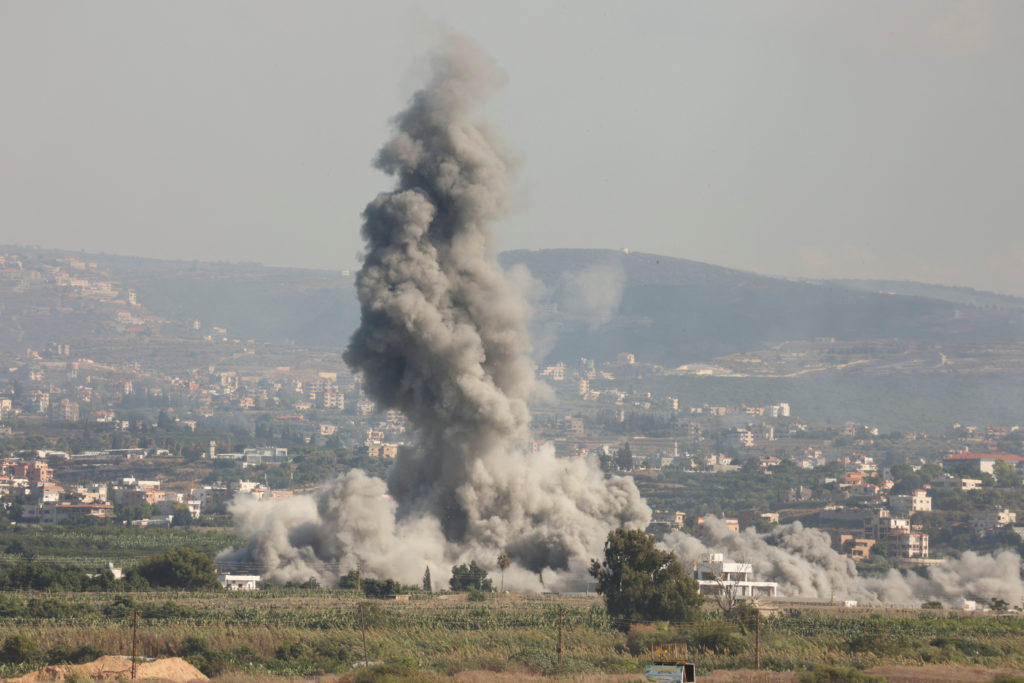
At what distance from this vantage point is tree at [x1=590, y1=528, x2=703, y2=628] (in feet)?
217

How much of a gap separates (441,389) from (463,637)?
18800 mm

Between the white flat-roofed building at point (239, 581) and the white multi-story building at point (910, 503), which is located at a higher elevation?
the white multi-story building at point (910, 503)

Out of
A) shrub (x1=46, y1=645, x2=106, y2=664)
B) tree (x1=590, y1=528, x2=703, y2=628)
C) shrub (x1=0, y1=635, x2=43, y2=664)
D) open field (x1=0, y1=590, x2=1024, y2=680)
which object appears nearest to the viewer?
shrub (x1=0, y1=635, x2=43, y2=664)

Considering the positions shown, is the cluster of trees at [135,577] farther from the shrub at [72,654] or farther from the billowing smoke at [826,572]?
the billowing smoke at [826,572]

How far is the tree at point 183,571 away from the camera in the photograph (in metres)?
82.0

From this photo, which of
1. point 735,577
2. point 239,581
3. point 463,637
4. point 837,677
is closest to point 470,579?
point 239,581

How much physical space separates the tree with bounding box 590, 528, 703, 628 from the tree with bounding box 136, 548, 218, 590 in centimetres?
2288

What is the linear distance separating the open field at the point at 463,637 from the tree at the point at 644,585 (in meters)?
1.24

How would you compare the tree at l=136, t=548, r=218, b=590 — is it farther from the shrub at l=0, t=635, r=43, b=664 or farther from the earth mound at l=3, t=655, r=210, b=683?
the earth mound at l=3, t=655, r=210, b=683

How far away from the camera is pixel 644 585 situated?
67.1m

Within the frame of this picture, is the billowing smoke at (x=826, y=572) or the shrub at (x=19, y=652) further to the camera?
the billowing smoke at (x=826, y=572)

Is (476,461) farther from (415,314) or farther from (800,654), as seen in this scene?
(800,654)

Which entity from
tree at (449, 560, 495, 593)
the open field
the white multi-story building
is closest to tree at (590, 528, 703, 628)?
the open field

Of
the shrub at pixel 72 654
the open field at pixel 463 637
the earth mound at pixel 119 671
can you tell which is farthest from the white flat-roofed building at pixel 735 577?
the earth mound at pixel 119 671
